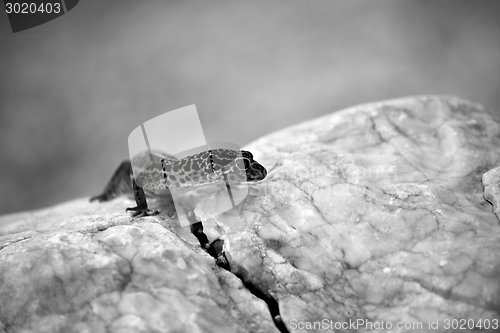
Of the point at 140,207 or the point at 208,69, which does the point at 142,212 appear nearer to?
the point at 140,207

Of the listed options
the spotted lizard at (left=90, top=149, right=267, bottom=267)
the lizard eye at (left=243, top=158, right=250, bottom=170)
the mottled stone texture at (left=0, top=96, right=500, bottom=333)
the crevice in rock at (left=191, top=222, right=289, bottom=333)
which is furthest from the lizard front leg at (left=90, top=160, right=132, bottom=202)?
the lizard eye at (left=243, top=158, right=250, bottom=170)

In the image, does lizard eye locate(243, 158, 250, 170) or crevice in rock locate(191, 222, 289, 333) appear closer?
crevice in rock locate(191, 222, 289, 333)

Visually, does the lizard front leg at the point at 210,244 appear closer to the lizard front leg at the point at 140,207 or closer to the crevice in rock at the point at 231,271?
the crevice in rock at the point at 231,271

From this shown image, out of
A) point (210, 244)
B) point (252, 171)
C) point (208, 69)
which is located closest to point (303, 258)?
point (210, 244)

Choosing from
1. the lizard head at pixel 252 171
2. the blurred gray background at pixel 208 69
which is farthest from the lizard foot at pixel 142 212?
the blurred gray background at pixel 208 69

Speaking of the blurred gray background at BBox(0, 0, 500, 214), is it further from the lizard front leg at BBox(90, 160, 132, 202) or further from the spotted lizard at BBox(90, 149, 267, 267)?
the spotted lizard at BBox(90, 149, 267, 267)

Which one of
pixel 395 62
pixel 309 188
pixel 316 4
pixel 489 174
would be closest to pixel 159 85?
pixel 316 4

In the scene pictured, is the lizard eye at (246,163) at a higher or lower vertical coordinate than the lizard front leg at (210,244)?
higher
